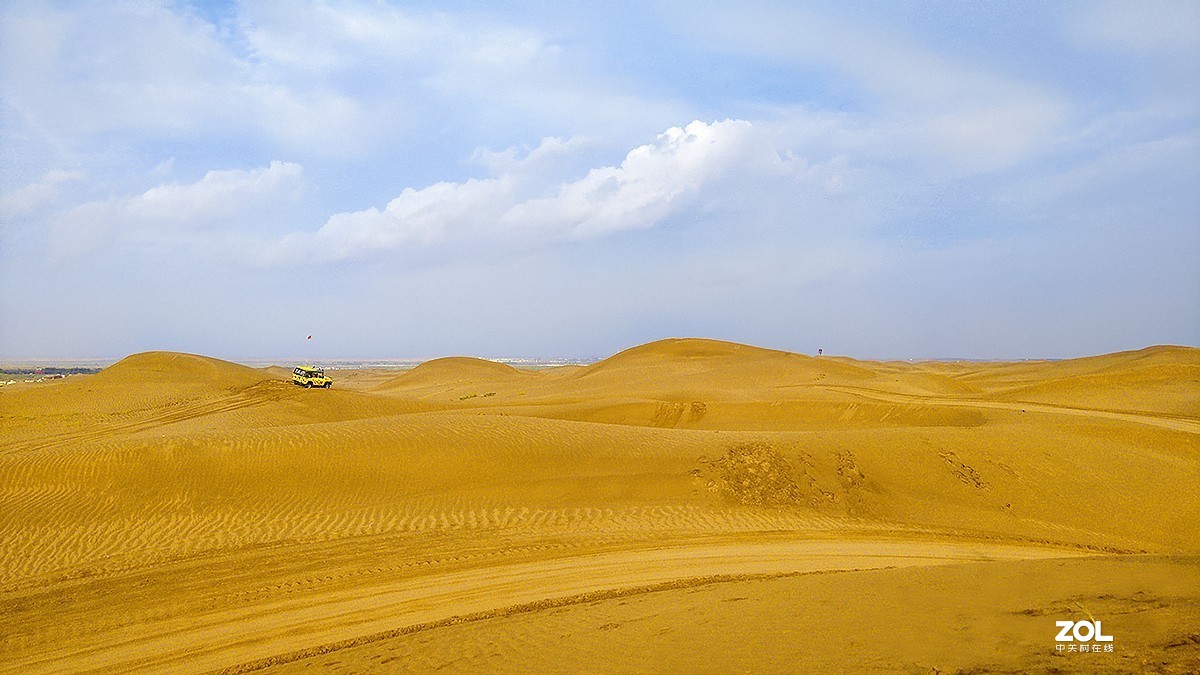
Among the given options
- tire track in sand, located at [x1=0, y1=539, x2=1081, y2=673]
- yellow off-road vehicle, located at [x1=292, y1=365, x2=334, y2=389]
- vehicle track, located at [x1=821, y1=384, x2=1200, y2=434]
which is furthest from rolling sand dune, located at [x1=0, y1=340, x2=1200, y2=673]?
yellow off-road vehicle, located at [x1=292, y1=365, x2=334, y2=389]

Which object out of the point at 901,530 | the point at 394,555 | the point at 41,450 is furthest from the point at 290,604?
the point at 41,450

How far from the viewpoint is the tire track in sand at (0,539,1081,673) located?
23.2 ft

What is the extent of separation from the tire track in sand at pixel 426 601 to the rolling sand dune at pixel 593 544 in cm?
5

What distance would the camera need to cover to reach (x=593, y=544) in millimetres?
11148

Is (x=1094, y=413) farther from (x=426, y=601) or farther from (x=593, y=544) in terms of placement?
(x=426, y=601)

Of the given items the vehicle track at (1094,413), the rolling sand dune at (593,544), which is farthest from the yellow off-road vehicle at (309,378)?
the vehicle track at (1094,413)

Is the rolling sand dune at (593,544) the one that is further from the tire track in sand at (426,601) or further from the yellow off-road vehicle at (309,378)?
the yellow off-road vehicle at (309,378)

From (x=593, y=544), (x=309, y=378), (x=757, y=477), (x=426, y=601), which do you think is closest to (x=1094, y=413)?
(x=757, y=477)

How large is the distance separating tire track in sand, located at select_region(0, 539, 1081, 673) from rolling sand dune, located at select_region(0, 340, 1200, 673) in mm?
49

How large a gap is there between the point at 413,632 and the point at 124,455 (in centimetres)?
1211

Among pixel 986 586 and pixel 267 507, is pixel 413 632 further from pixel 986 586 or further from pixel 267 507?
pixel 267 507

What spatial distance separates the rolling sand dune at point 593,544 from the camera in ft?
17.6

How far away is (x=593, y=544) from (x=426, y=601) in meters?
3.46

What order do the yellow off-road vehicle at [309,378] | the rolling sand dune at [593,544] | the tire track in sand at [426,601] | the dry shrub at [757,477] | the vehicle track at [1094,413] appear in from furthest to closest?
the yellow off-road vehicle at [309,378]
the vehicle track at [1094,413]
the dry shrub at [757,477]
the tire track in sand at [426,601]
the rolling sand dune at [593,544]
